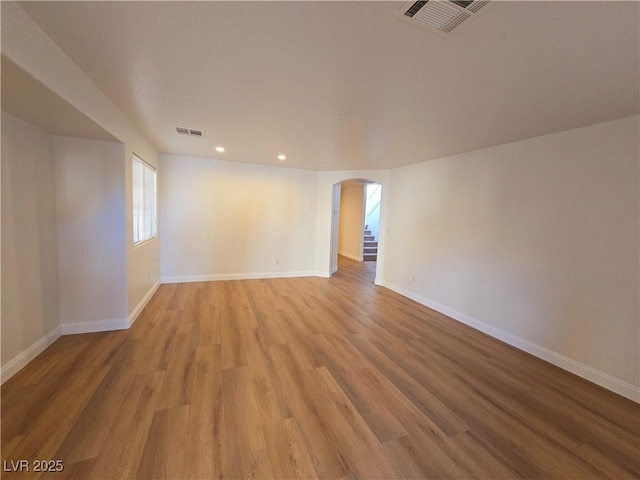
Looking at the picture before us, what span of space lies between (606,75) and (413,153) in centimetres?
220

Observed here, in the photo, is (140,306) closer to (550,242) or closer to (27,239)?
(27,239)

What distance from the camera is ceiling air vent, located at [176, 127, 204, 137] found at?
3.05 meters

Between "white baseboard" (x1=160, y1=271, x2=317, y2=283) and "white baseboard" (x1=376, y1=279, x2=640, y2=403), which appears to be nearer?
"white baseboard" (x1=376, y1=279, x2=640, y2=403)

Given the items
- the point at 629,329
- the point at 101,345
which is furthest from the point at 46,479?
the point at 629,329

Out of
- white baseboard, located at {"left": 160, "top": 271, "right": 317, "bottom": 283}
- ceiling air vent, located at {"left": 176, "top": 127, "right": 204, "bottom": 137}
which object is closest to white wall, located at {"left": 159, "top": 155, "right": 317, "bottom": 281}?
white baseboard, located at {"left": 160, "top": 271, "right": 317, "bottom": 283}

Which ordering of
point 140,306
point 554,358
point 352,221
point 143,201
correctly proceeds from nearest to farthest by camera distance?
point 554,358 → point 140,306 → point 143,201 → point 352,221

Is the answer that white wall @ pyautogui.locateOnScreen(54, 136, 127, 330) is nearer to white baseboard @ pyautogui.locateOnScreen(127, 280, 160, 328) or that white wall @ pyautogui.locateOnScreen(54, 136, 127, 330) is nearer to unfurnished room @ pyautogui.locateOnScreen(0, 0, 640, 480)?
unfurnished room @ pyautogui.locateOnScreen(0, 0, 640, 480)

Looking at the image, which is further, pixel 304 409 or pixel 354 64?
pixel 304 409

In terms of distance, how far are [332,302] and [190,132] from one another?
3.15 m

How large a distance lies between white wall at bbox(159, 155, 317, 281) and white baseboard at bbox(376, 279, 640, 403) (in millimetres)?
3147

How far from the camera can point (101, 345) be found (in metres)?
2.53

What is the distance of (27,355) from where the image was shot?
7.13 feet

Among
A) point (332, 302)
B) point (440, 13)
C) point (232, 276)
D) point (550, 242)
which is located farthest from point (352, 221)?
point (440, 13)

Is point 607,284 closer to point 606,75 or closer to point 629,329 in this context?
point 629,329
